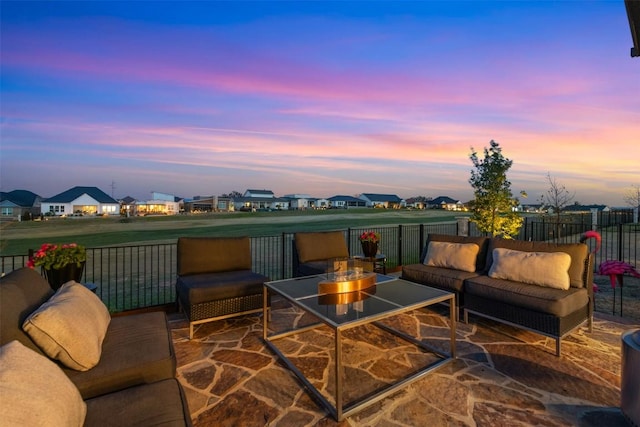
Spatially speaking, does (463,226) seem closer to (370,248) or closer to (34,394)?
(370,248)

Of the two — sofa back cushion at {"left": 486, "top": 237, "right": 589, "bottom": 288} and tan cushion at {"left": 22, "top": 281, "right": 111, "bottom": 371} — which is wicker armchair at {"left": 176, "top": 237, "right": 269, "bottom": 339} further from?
sofa back cushion at {"left": 486, "top": 237, "right": 589, "bottom": 288}

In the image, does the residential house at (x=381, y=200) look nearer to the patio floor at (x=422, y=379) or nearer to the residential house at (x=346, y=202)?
the residential house at (x=346, y=202)

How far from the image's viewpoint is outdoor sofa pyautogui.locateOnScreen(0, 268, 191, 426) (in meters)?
1.16

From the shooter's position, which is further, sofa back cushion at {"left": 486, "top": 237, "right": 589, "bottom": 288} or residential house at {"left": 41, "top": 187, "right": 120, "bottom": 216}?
residential house at {"left": 41, "top": 187, "right": 120, "bottom": 216}

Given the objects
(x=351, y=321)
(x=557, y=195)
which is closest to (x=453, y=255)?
(x=351, y=321)

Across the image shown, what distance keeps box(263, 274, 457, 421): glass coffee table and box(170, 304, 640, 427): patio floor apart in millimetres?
59

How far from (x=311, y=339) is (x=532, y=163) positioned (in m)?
10.7

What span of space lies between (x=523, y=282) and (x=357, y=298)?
7.26ft

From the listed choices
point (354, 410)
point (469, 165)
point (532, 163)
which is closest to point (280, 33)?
point (469, 165)

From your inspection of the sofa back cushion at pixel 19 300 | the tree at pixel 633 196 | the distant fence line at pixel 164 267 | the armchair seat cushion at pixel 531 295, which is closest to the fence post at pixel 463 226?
the distant fence line at pixel 164 267

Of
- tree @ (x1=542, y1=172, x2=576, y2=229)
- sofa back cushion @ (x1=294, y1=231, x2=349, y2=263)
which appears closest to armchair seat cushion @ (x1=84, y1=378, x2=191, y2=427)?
sofa back cushion @ (x1=294, y1=231, x2=349, y2=263)

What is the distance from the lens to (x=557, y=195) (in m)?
10.2

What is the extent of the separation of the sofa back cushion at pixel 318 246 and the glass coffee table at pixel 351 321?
1439 millimetres

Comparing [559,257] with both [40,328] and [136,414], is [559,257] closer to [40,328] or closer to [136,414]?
[136,414]
